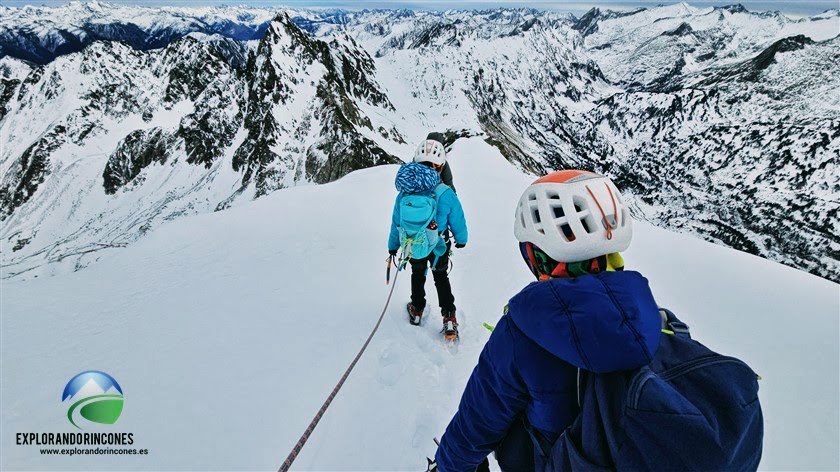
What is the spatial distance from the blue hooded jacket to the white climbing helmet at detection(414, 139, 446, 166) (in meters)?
4.19

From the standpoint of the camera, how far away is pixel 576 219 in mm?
2561

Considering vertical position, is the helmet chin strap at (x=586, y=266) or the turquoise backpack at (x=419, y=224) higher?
the helmet chin strap at (x=586, y=266)

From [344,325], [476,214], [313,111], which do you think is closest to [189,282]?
[344,325]

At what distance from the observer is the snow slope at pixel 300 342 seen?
14.7 feet

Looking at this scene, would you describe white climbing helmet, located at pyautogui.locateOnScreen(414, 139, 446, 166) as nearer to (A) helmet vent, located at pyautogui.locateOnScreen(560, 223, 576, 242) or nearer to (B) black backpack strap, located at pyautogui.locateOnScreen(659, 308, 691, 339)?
(A) helmet vent, located at pyautogui.locateOnScreen(560, 223, 576, 242)

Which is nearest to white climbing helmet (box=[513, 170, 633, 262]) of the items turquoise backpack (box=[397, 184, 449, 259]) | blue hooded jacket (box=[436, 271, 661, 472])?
blue hooded jacket (box=[436, 271, 661, 472])

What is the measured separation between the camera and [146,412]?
15.3 feet

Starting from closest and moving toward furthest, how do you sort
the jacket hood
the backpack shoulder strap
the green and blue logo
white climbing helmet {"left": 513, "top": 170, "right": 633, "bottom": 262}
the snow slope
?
the jacket hood, white climbing helmet {"left": 513, "top": 170, "right": 633, "bottom": 262}, the snow slope, the green and blue logo, the backpack shoulder strap

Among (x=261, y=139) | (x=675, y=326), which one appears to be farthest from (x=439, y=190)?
(x=261, y=139)

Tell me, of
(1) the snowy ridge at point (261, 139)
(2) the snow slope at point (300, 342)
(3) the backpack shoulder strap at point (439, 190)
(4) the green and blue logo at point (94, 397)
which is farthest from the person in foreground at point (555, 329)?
(1) the snowy ridge at point (261, 139)

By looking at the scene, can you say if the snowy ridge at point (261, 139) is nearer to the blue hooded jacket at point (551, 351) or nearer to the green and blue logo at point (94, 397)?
the green and blue logo at point (94, 397)

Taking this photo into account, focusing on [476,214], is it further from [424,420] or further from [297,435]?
[297,435]

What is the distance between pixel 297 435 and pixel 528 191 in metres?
3.83

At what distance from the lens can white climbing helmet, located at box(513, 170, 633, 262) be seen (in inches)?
100.0
